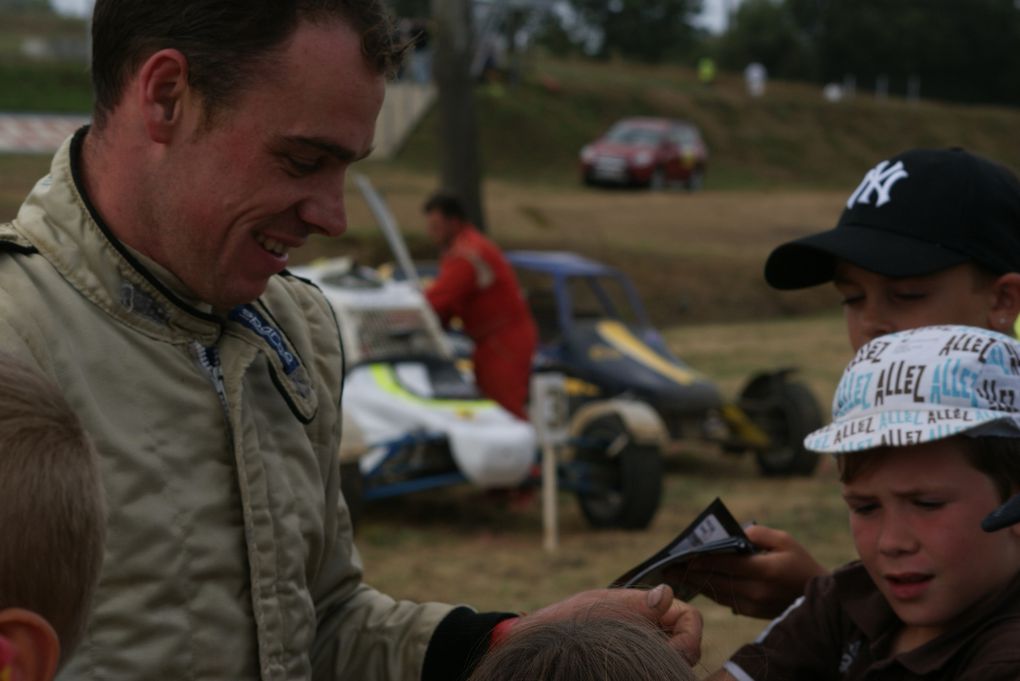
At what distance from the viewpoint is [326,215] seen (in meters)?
1.87

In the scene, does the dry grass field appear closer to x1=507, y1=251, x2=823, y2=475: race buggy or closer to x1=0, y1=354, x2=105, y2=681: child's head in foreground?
x1=507, y1=251, x2=823, y2=475: race buggy

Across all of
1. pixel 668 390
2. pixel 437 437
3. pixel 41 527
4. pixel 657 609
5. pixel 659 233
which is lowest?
pixel 659 233

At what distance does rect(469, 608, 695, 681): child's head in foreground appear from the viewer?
1.44 meters

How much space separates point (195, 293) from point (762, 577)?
960 mm

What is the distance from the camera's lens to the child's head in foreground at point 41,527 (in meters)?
1.20

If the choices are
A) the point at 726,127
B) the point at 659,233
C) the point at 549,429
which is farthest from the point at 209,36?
the point at 726,127

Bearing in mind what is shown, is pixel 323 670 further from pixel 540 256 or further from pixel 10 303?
pixel 540 256

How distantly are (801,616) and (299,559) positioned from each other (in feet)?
2.51

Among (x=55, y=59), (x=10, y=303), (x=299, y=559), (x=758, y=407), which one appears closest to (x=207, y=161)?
(x=10, y=303)

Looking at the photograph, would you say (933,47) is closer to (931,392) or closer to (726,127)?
(726,127)

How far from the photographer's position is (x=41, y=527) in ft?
4.01

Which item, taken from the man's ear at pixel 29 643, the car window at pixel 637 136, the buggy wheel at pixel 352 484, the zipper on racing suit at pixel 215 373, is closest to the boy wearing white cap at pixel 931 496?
the zipper on racing suit at pixel 215 373

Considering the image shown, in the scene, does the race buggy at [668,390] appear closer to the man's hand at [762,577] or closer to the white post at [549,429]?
the white post at [549,429]

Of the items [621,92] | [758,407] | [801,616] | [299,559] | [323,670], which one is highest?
[299,559]
